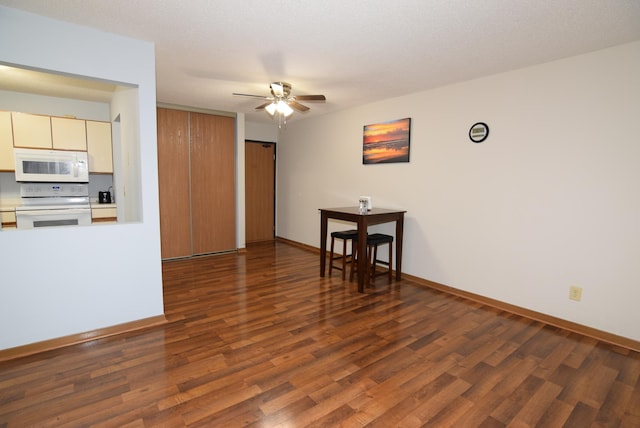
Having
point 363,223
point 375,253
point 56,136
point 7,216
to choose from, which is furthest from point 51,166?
point 375,253

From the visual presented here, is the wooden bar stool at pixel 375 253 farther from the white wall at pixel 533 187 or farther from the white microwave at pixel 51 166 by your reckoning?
the white microwave at pixel 51 166

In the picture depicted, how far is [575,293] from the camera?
2.87m

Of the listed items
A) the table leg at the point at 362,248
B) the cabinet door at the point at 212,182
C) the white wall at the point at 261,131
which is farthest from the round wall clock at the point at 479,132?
the white wall at the point at 261,131

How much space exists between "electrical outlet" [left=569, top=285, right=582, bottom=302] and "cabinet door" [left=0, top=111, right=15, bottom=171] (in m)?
6.76

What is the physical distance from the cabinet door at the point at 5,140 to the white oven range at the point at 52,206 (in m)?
0.39

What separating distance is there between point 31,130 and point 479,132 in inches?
227

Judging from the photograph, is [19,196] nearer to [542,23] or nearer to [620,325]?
[542,23]

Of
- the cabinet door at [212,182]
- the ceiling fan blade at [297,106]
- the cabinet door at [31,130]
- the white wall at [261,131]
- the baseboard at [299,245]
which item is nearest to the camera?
the ceiling fan blade at [297,106]

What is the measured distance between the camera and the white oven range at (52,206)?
421 centimetres

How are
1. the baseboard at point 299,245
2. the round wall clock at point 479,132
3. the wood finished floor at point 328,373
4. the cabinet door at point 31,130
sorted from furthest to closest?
the baseboard at point 299,245
the cabinet door at point 31,130
the round wall clock at point 479,132
the wood finished floor at point 328,373

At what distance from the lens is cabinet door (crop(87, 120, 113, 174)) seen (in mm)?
4660

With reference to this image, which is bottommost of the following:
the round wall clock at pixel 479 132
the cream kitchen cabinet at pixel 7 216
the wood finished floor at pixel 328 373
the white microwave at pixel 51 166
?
the wood finished floor at pixel 328 373

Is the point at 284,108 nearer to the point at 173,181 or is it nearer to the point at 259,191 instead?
the point at 173,181

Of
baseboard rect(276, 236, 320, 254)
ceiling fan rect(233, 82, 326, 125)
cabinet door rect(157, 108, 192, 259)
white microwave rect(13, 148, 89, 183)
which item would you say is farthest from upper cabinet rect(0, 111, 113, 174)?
baseboard rect(276, 236, 320, 254)
